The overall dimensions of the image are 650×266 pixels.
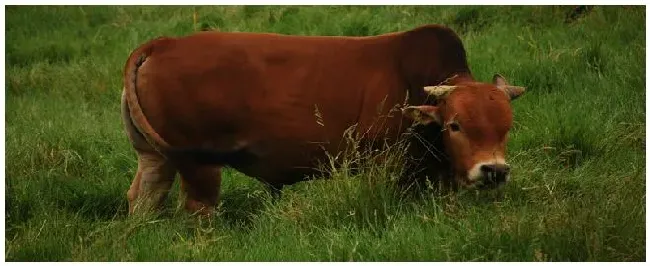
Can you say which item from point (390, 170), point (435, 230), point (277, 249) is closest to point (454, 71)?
point (390, 170)

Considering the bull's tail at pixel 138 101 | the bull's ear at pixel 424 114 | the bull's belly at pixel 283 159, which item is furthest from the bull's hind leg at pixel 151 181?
the bull's ear at pixel 424 114

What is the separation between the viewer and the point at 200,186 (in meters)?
5.59

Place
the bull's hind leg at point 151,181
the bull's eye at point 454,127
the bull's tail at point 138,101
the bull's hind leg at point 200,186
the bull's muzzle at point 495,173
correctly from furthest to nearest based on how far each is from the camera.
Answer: the bull's hind leg at point 151,181
the bull's hind leg at point 200,186
the bull's tail at point 138,101
the bull's eye at point 454,127
the bull's muzzle at point 495,173

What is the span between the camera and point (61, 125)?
316 inches

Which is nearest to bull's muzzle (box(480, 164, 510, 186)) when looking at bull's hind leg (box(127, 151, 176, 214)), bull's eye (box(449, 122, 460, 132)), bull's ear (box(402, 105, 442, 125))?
Answer: bull's eye (box(449, 122, 460, 132))

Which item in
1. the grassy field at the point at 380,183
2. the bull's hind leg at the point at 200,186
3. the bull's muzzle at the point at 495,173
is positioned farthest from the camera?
the bull's hind leg at the point at 200,186

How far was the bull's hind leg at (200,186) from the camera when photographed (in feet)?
18.2

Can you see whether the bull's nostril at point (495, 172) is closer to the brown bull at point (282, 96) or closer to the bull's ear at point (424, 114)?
the brown bull at point (282, 96)

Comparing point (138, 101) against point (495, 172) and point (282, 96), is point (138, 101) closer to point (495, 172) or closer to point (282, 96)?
point (282, 96)

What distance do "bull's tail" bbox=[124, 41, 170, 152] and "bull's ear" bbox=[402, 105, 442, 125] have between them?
1422 mm

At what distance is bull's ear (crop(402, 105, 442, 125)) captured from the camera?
518cm

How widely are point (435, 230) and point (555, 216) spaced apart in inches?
24.0

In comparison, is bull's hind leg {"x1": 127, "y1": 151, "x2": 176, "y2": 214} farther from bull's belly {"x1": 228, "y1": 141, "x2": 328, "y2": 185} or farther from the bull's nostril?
the bull's nostril
